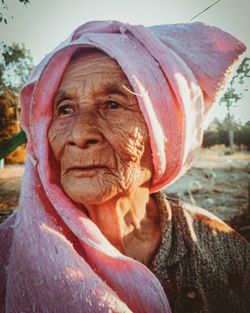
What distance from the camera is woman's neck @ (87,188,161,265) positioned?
138cm

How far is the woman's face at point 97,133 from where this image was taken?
4.06ft

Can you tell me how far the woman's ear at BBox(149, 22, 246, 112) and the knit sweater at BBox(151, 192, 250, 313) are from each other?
695 millimetres

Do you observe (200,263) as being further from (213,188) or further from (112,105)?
(213,188)

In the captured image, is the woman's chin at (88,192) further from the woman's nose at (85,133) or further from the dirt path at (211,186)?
the dirt path at (211,186)

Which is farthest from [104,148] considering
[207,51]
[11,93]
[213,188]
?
[213,188]

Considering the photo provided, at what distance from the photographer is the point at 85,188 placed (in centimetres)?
122

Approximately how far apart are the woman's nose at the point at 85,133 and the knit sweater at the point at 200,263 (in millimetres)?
603

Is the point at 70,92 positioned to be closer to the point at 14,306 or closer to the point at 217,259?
the point at 14,306

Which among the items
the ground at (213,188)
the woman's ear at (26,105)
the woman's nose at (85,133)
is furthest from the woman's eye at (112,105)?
the ground at (213,188)

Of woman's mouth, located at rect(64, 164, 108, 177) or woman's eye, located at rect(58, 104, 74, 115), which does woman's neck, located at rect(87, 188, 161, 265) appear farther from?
woman's eye, located at rect(58, 104, 74, 115)

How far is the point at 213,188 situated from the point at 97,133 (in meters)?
5.83

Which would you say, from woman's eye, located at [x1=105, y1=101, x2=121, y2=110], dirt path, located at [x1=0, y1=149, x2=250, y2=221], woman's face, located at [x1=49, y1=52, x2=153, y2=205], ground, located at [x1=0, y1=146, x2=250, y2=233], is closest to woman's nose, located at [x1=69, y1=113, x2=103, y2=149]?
woman's face, located at [x1=49, y1=52, x2=153, y2=205]

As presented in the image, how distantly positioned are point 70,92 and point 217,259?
45.2 inches

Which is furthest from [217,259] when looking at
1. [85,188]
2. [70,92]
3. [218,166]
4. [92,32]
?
[218,166]
